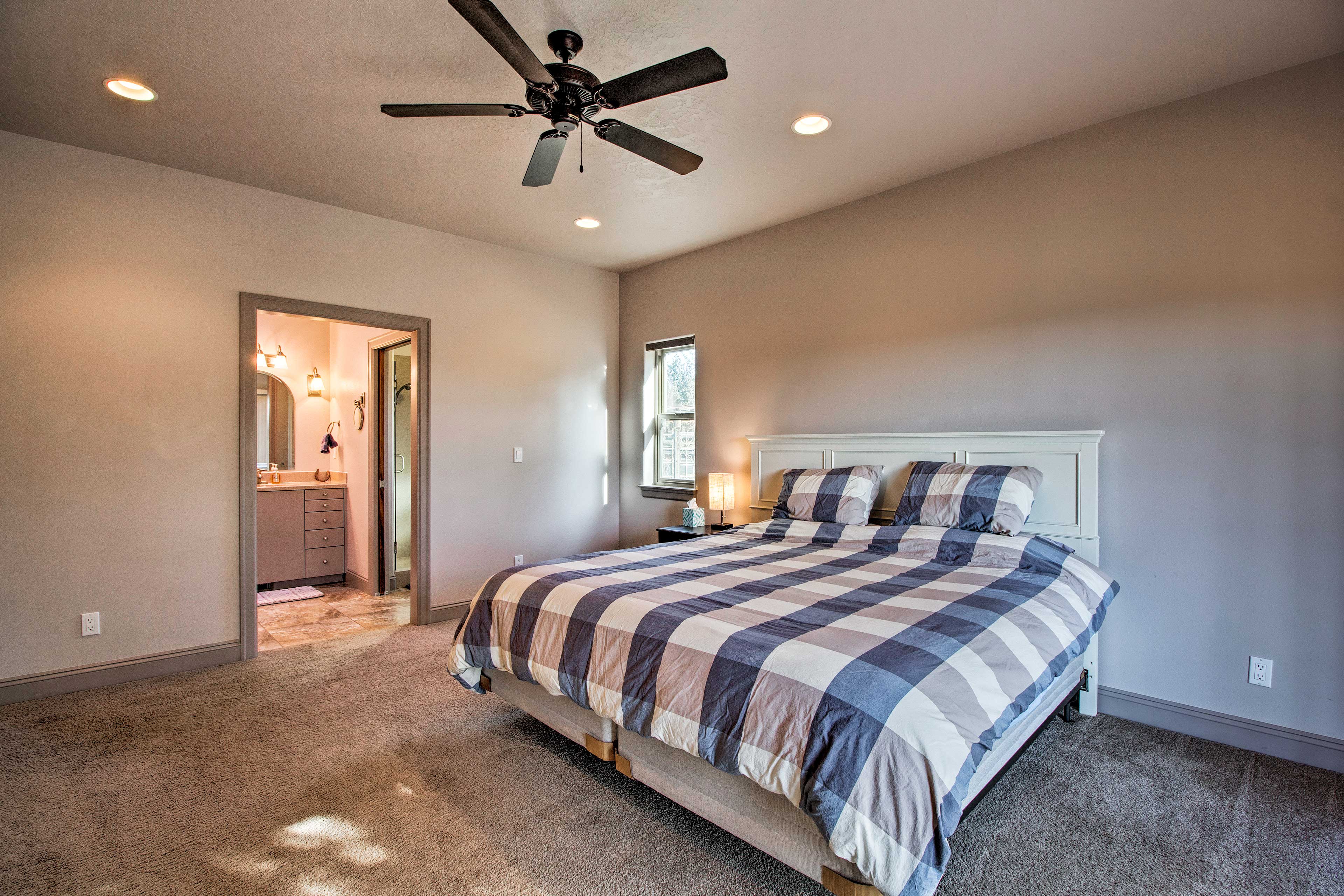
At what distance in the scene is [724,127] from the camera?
2883 millimetres

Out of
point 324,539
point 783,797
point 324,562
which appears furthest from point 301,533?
point 783,797

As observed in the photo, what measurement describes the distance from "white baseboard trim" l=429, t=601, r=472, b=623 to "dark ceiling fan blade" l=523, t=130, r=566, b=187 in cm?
286

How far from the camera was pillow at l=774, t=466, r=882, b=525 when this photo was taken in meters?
3.30

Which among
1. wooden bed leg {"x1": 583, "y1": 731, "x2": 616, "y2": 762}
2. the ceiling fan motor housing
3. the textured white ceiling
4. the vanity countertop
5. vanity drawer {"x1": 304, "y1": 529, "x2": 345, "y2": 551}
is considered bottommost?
wooden bed leg {"x1": 583, "y1": 731, "x2": 616, "y2": 762}

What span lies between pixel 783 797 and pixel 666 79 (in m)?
2.05

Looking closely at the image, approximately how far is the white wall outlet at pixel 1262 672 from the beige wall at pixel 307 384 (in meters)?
6.29

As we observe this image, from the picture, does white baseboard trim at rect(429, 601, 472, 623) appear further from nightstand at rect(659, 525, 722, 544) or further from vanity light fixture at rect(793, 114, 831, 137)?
vanity light fixture at rect(793, 114, 831, 137)

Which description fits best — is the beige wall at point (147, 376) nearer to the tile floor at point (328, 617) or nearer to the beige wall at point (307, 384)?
the tile floor at point (328, 617)

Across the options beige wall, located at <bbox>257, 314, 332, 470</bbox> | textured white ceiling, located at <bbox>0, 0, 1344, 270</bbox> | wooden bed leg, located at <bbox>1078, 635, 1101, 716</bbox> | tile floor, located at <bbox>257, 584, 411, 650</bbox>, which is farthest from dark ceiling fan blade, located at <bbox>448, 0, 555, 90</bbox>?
beige wall, located at <bbox>257, 314, 332, 470</bbox>

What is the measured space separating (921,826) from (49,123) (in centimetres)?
434

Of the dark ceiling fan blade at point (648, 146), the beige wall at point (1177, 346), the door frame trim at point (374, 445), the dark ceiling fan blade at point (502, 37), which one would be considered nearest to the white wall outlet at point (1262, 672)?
the beige wall at point (1177, 346)

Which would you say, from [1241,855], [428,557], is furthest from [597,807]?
[428,557]

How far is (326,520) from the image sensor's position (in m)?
5.39

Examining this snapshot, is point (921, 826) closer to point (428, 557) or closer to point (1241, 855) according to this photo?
point (1241, 855)
